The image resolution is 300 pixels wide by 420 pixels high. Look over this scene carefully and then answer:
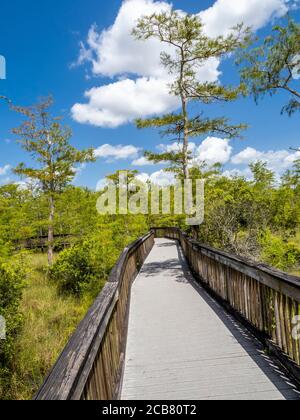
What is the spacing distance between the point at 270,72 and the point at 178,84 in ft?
11.5

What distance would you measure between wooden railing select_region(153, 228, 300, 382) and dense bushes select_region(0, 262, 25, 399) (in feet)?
20.7

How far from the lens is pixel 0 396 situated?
23.4ft

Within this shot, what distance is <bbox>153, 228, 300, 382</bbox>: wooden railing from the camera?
3076mm

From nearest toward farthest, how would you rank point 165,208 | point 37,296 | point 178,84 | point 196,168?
point 178,84 < point 196,168 < point 37,296 < point 165,208

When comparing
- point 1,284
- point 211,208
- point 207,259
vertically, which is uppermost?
point 211,208

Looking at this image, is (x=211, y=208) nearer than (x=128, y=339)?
No

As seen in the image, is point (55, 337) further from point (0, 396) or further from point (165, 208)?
point (165, 208)

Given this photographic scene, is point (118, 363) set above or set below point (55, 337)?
above

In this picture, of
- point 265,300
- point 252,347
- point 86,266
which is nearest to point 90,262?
point 86,266

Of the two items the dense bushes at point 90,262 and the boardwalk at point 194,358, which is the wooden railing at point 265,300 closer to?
the boardwalk at point 194,358

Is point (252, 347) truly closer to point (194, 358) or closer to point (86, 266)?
point (194, 358)

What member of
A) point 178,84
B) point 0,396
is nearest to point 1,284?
point 0,396

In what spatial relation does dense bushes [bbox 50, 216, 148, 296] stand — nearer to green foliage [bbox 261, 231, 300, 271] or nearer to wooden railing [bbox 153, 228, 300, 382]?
green foliage [bbox 261, 231, 300, 271]

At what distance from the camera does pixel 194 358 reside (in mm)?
3674
